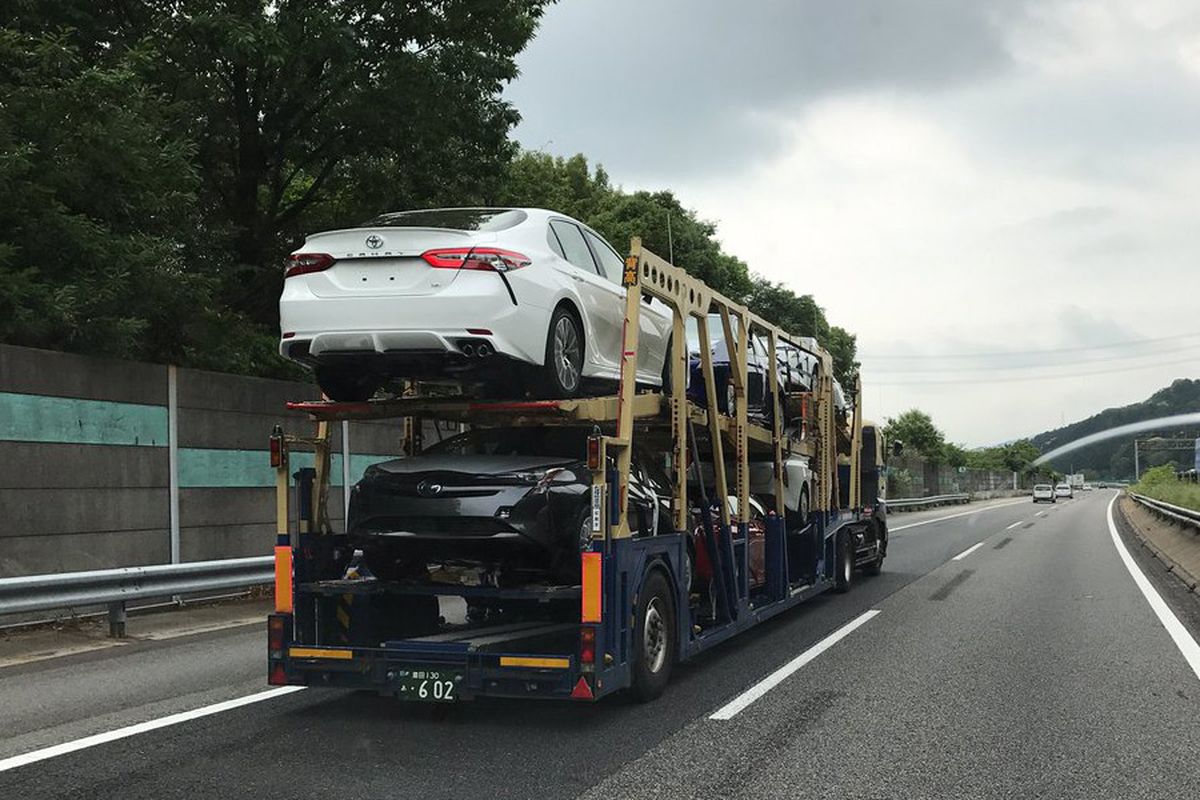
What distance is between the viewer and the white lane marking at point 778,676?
665cm

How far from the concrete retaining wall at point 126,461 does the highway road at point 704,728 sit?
2.00m

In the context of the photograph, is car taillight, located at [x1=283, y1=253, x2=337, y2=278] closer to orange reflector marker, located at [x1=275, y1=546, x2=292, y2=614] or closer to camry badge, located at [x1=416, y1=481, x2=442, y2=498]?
camry badge, located at [x1=416, y1=481, x2=442, y2=498]

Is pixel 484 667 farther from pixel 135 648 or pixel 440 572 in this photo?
pixel 135 648

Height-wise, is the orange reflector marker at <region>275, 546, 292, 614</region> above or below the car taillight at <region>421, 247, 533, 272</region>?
below

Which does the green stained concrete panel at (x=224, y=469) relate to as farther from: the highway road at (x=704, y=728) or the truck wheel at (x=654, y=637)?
the truck wheel at (x=654, y=637)

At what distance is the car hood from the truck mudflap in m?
1.02

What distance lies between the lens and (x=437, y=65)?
56.6 ft

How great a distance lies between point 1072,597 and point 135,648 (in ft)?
34.5

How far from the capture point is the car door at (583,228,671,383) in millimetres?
7789

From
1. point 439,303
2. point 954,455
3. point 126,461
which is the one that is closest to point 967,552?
point 126,461

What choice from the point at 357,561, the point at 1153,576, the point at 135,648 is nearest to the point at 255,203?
the point at 135,648

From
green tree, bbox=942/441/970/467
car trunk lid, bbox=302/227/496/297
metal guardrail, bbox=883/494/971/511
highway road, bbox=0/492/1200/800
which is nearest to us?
highway road, bbox=0/492/1200/800

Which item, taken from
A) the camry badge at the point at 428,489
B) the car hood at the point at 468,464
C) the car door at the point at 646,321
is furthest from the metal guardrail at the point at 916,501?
the camry badge at the point at 428,489

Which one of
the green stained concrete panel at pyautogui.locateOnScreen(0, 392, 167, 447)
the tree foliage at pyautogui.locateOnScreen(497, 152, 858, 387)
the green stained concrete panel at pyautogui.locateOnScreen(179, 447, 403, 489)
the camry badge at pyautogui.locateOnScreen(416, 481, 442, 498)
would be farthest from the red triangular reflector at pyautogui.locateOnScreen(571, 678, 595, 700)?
the tree foliage at pyautogui.locateOnScreen(497, 152, 858, 387)
